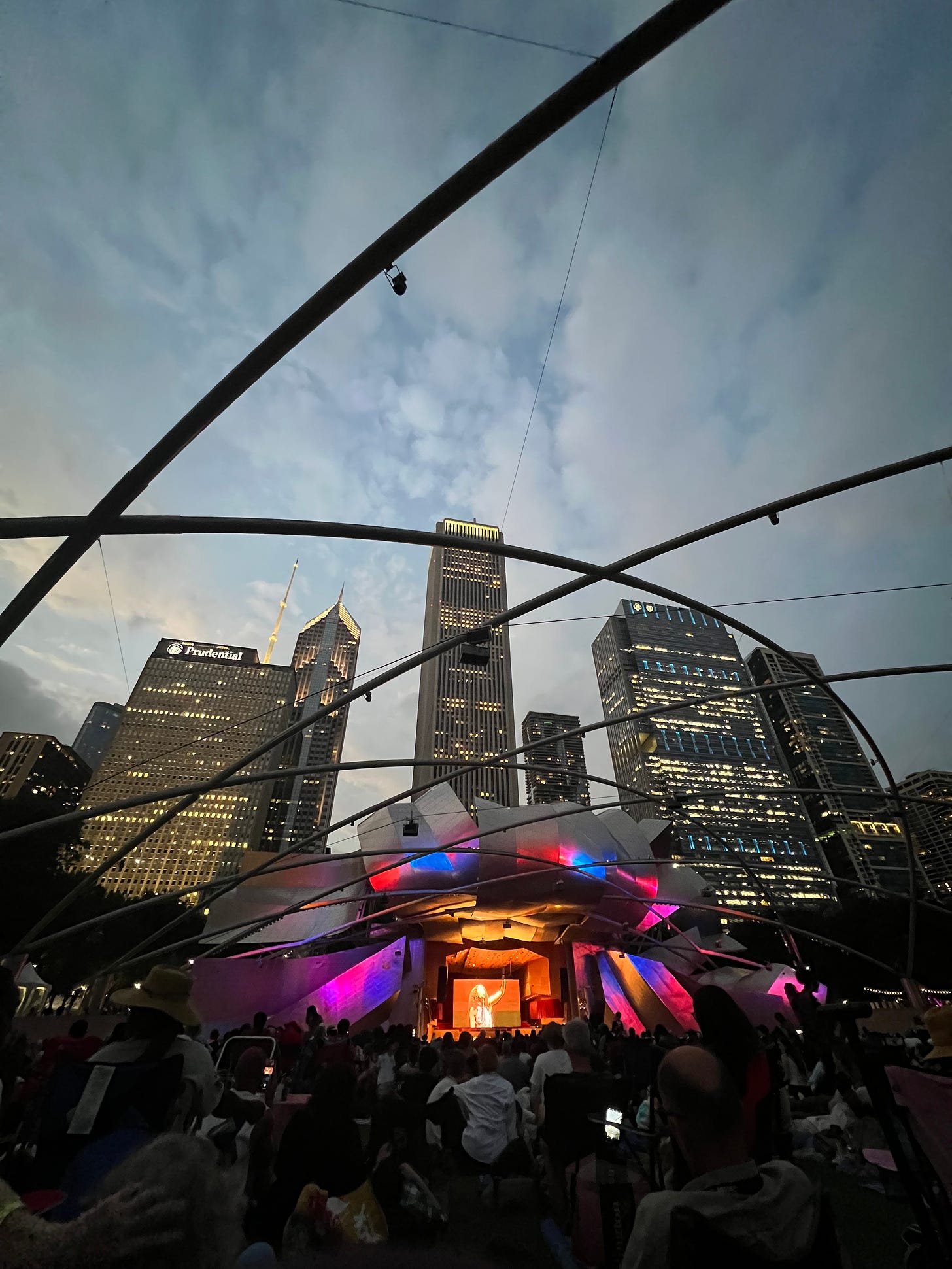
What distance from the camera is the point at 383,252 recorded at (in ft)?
14.7

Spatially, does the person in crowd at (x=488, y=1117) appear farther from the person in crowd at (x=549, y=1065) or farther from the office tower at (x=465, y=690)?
the office tower at (x=465, y=690)

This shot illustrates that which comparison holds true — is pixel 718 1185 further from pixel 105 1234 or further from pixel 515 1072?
pixel 515 1072

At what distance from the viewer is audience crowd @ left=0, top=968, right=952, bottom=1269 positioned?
1.39 meters

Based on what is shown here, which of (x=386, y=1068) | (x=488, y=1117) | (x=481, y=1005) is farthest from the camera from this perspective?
(x=481, y=1005)

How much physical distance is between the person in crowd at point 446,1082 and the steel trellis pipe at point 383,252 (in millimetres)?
7435

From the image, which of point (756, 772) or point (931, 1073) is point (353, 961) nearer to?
point (931, 1073)

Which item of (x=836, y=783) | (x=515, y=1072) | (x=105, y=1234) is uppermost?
(x=836, y=783)

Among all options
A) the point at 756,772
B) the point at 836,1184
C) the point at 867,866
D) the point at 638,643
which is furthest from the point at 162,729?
the point at 867,866

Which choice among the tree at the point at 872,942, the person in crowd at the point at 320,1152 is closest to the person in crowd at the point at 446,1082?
the person in crowd at the point at 320,1152

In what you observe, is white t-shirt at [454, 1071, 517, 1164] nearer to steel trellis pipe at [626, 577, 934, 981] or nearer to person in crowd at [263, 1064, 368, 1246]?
person in crowd at [263, 1064, 368, 1246]

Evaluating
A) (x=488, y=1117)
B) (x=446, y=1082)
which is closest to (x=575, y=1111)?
(x=488, y=1117)

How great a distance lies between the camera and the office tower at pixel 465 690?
13600 centimetres

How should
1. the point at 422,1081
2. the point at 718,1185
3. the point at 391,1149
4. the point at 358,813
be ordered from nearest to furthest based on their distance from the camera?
the point at 718,1185 → the point at 391,1149 → the point at 422,1081 → the point at 358,813

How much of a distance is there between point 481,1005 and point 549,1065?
91.2 ft
